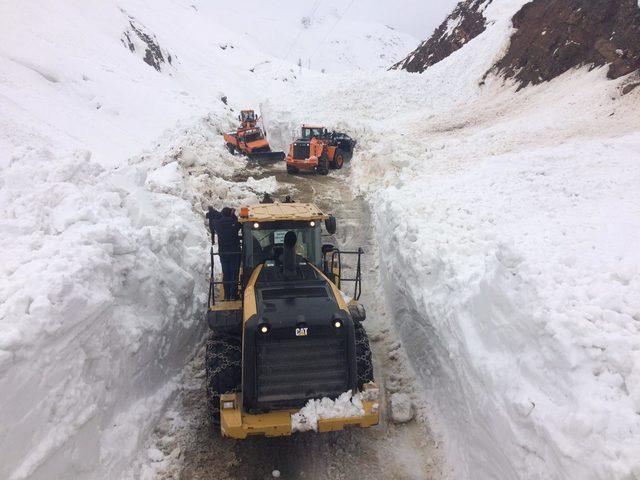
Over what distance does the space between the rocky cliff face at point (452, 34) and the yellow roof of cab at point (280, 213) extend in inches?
1039

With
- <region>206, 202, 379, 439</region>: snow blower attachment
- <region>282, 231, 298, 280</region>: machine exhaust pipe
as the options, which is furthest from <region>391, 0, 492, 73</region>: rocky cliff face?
<region>206, 202, 379, 439</region>: snow blower attachment

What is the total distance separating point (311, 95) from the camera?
3181cm

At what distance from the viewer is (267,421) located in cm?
527

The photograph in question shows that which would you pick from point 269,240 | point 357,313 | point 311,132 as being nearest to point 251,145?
point 311,132

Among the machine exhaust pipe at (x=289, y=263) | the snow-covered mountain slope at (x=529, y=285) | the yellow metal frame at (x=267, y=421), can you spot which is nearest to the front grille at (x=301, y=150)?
the snow-covered mountain slope at (x=529, y=285)

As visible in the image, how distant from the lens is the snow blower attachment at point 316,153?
1936 cm

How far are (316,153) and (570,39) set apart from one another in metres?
10.9

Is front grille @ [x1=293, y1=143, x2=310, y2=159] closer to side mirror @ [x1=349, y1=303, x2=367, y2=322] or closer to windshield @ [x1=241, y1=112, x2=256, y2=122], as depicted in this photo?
windshield @ [x1=241, y1=112, x2=256, y2=122]

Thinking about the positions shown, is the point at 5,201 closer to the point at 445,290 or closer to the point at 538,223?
the point at 445,290

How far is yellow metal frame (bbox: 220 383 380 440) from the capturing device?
5.18 metres

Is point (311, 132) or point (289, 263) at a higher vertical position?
point (311, 132)

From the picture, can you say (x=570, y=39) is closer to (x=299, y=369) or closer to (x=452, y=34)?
(x=452, y=34)

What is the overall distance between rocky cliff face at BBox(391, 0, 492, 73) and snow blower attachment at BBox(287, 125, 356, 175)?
13.7m

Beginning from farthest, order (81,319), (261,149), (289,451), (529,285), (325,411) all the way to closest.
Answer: (261,149), (289,451), (325,411), (529,285), (81,319)
